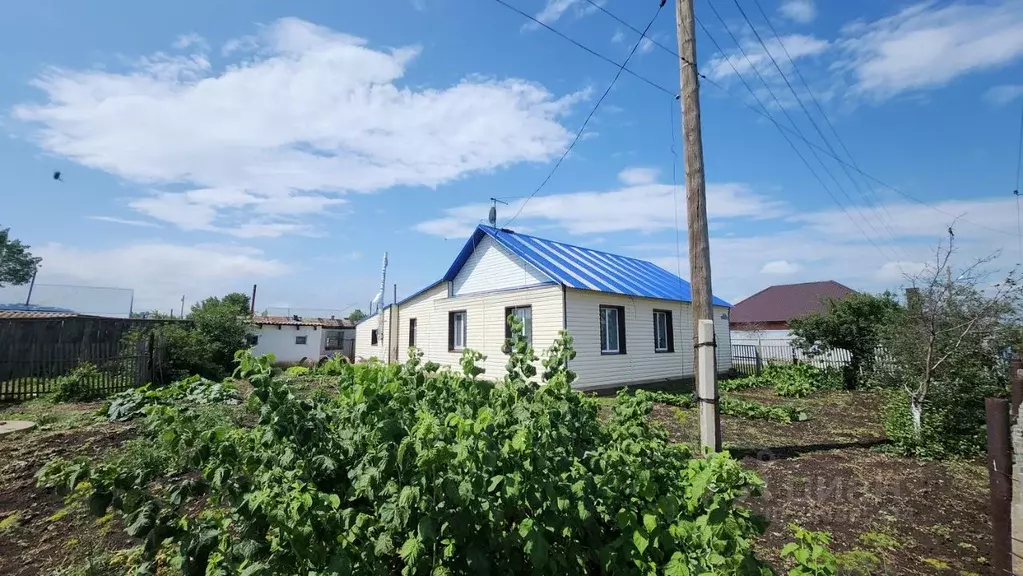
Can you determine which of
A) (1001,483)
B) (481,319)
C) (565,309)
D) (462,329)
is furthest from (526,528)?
(462,329)

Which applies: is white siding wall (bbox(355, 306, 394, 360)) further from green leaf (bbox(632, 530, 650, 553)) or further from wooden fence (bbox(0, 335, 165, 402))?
green leaf (bbox(632, 530, 650, 553))

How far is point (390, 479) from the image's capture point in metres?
1.71

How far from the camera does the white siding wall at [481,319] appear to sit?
12312 mm

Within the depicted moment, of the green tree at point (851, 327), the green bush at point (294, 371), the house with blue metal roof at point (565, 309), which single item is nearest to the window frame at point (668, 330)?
the house with blue metal roof at point (565, 309)

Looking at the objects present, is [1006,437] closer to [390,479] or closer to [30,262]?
[390,479]

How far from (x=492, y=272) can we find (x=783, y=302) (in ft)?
102

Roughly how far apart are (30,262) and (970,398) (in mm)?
71666

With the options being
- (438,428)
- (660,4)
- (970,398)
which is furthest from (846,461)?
(660,4)

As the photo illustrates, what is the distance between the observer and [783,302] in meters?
35.9

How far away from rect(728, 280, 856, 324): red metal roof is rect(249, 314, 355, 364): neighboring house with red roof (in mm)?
29794

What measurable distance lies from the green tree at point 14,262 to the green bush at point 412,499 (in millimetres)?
66071

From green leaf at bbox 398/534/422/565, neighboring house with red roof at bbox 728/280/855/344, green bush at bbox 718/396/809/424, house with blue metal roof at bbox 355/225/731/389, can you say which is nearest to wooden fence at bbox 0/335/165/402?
house with blue metal roof at bbox 355/225/731/389

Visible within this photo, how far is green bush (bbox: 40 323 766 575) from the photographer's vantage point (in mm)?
1587

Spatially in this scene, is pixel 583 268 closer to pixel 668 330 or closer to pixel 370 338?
pixel 668 330
